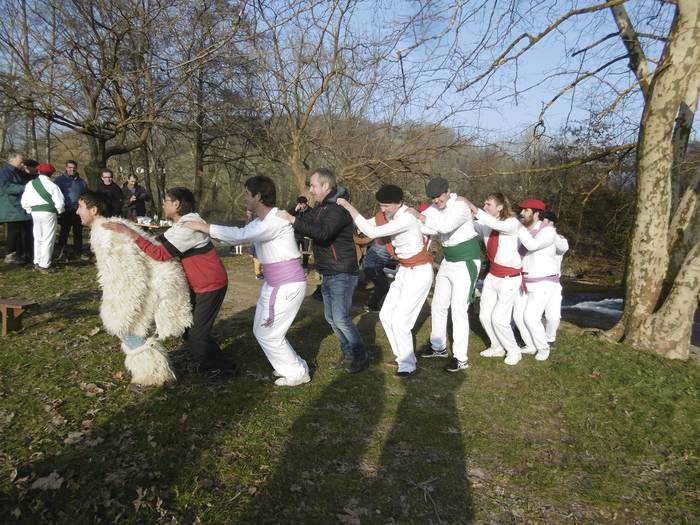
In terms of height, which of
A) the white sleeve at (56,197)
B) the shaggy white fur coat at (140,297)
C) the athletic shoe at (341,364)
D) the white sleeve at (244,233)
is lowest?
the athletic shoe at (341,364)

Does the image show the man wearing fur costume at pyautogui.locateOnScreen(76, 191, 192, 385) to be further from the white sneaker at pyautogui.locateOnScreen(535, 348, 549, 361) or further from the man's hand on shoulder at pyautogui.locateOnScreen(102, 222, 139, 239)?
the white sneaker at pyautogui.locateOnScreen(535, 348, 549, 361)

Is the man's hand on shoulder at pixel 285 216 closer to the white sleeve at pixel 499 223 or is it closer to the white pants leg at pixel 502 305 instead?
the white sleeve at pixel 499 223

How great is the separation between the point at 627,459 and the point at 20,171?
10.0m

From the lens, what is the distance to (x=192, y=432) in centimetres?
365

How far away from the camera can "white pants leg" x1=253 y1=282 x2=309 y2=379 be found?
14.2ft

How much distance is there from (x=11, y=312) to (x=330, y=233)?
4005mm

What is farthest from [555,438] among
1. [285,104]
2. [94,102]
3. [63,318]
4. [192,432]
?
[94,102]

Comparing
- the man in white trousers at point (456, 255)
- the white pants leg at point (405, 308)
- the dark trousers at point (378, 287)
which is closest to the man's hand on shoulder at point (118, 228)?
the white pants leg at point (405, 308)

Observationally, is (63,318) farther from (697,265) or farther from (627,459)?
(697,265)

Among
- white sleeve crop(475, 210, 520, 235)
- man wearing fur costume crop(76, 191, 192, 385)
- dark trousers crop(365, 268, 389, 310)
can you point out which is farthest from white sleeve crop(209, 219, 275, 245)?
dark trousers crop(365, 268, 389, 310)

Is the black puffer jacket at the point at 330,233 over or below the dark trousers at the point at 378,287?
over

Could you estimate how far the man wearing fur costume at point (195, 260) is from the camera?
13.2ft

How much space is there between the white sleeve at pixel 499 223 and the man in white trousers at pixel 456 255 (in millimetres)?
148

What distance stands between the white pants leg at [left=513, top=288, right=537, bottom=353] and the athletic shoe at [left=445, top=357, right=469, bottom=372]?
1260mm
